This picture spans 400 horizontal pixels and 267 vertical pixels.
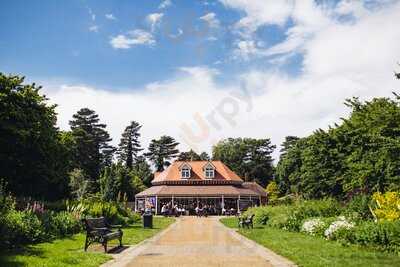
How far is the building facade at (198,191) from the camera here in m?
57.5

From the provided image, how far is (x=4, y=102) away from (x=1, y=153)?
3.33m

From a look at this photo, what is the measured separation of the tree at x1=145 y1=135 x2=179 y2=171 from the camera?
10525cm

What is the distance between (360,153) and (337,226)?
332 inches

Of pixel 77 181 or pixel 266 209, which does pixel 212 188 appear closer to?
pixel 77 181

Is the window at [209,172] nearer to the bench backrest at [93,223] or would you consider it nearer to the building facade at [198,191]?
the building facade at [198,191]

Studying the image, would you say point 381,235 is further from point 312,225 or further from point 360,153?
point 360,153

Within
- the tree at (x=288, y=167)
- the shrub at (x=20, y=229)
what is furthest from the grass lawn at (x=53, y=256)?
the tree at (x=288, y=167)

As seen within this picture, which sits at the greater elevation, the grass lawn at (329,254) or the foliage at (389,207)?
the foliage at (389,207)

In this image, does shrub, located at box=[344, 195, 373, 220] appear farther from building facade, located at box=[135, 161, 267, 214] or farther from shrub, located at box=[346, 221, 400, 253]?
building facade, located at box=[135, 161, 267, 214]

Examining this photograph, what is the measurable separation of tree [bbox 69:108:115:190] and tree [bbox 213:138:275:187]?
2428cm

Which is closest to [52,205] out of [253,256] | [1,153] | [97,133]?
[1,153]

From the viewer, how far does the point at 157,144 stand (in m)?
106

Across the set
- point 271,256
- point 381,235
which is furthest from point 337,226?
point 271,256

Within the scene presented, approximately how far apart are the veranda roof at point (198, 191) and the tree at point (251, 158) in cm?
3749
